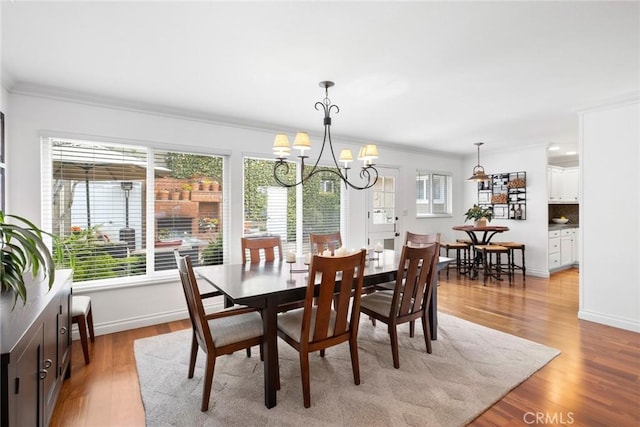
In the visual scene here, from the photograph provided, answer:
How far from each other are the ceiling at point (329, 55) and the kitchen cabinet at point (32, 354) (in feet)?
5.27

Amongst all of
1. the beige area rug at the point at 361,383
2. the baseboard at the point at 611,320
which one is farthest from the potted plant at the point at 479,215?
the beige area rug at the point at 361,383

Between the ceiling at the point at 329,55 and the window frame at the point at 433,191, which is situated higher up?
the ceiling at the point at 329,55

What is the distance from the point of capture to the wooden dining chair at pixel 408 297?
2.48 metres

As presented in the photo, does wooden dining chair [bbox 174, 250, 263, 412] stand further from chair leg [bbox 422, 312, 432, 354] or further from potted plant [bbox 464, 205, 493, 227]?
potted plant [bbox 464, 205, 493, 227]

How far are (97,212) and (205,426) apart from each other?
2446 millimetres

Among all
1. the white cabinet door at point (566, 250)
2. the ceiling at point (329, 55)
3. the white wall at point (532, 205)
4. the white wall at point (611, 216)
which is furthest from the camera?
the white cabinet door at point (566, 250)

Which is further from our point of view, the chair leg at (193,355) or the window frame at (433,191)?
the window frame at (433,191)

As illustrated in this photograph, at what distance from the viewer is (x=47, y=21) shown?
6.24ft

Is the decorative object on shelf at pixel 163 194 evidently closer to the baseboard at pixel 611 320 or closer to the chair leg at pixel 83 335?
the chair leg at pixel 83 335

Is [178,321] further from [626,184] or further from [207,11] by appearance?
[626,184]

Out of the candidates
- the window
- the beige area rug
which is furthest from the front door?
the beige area rug

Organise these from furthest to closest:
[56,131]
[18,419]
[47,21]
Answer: [56,131] < [47,21] < [18,419]

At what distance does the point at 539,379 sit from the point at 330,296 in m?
1.69

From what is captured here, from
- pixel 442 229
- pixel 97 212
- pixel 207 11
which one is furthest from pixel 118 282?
pixel 442 229
